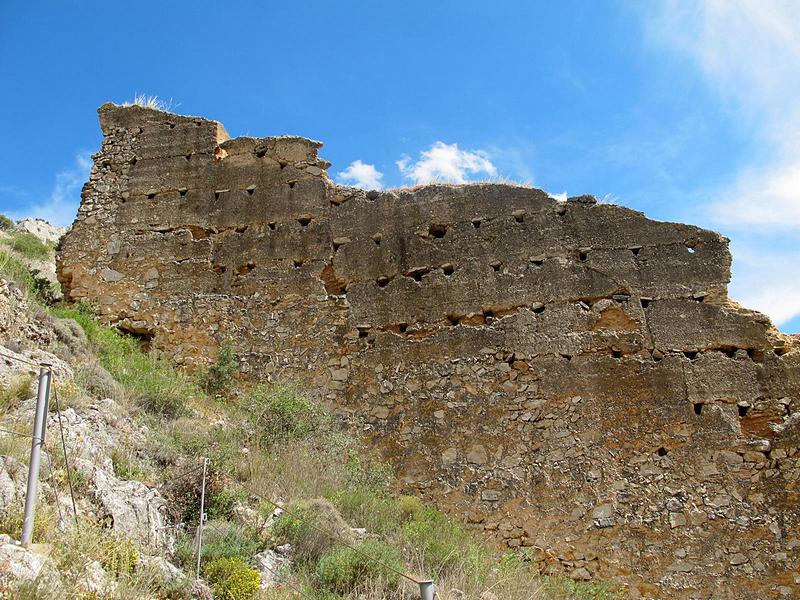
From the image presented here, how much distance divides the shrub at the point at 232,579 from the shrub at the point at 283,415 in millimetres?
3224

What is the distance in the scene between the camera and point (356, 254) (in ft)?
33.6

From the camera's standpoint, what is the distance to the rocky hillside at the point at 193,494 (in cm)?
479

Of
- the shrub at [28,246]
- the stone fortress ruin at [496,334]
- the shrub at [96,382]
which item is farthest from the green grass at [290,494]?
the shrub at [28,246]

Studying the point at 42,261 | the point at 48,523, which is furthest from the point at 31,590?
the point at 42,261

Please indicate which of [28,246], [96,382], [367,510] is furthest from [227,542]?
[28,246]

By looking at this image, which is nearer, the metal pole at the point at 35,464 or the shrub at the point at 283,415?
the metal pole at the point at 35,464

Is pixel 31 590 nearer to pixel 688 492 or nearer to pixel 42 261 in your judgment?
pixel 688 492

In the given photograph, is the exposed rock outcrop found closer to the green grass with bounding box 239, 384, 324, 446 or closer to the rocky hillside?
the rocky hillside

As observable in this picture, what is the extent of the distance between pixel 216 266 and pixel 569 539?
603cm

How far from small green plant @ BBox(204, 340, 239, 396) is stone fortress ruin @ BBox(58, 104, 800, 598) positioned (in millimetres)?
196

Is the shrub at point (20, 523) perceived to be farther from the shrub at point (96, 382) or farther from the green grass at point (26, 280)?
the green grass at point (26, 280)

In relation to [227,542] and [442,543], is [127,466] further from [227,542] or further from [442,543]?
[442,543]

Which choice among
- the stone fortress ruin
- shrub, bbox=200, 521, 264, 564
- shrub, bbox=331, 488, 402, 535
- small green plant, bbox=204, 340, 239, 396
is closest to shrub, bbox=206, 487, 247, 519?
shrub, bbox=200, 521, 264, 564

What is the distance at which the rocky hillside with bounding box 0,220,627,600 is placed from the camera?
188 inches
